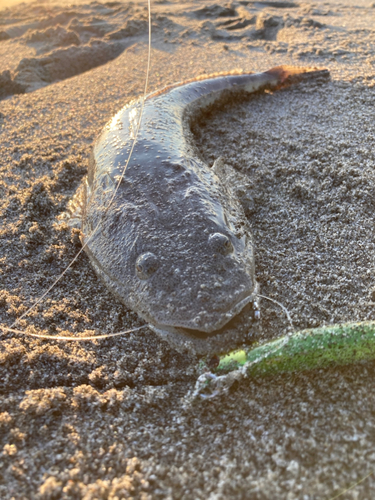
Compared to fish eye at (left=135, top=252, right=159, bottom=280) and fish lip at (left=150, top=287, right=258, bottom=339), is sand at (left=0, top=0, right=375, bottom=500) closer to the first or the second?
fish lip at (left=150, top=287, right=258, bottom=339)

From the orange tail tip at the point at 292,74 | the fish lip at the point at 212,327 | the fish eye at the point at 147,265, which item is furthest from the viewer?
the orange tail tip at the point at 292,74

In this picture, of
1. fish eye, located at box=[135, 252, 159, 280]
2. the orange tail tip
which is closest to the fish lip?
fish eye, located at box=[135, 252, 159, 280]

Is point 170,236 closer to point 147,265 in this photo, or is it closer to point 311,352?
point 147,265

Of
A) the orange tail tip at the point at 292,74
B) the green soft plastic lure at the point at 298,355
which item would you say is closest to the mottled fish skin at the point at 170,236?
the green soft plastic lure at the point at 298,355

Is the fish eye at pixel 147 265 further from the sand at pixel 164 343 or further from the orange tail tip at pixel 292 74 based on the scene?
the orange tail tip at pixel 292 74

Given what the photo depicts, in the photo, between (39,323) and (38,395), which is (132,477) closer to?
(38,395)

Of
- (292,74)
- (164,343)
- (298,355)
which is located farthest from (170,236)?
(292,74)
